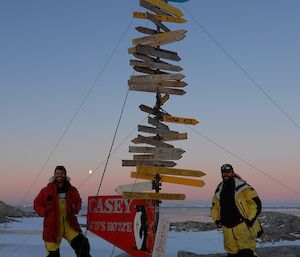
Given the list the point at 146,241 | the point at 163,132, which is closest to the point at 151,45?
the point at 163,132

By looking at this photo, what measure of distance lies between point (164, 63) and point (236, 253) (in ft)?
14.6

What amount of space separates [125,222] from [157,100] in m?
2.73

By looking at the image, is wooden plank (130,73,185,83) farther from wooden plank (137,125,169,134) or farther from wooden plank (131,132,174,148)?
wooden plank (131,132,174,148)

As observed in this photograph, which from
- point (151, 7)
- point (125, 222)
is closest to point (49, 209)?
point (125, 222)

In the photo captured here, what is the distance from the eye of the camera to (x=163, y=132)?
31.7 ft

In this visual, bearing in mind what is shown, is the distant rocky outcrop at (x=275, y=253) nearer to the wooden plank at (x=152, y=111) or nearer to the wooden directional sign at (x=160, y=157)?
the wooden directional sign at (x=160, y=157)

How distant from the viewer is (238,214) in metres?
7.55

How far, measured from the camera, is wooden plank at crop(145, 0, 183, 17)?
999 centimetres

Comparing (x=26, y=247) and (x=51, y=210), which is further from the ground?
A: (x=51, y=210)

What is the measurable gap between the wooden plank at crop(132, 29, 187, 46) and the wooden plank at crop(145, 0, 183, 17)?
0.73 meters

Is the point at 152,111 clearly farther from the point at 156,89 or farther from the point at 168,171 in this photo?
the point at 168,171

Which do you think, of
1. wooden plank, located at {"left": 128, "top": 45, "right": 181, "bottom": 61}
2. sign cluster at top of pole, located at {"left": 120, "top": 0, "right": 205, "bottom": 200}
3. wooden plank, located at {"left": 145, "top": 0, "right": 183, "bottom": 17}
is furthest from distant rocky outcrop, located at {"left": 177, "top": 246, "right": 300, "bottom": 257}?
wooden plank, located at {"left": 145, "top": 0, "right": 183, "bottom": 17}

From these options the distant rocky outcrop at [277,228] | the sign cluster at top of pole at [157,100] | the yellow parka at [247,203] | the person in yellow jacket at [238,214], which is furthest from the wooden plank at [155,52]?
the distant rocky outcrop at [277,228]

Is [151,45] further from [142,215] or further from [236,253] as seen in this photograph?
[236,253]
